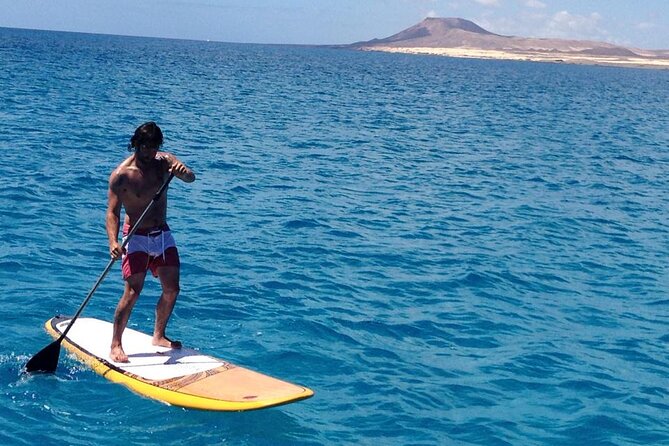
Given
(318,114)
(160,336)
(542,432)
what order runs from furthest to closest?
1. (318,114)
2. (160,336)
3. (542,432)

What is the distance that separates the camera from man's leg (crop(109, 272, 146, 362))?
9.81m

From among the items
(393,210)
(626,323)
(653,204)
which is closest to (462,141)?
(653,204)

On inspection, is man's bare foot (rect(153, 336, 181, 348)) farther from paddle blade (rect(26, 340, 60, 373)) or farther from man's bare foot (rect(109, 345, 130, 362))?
paddle blade (rect(26, 340, 60, 373))

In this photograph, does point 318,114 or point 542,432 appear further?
point 318,114

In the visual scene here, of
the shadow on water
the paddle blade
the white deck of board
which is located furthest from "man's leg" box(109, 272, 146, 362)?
the paddle blade

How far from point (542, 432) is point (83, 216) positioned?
11947mm

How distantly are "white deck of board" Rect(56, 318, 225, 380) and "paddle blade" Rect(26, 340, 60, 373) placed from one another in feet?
1.65

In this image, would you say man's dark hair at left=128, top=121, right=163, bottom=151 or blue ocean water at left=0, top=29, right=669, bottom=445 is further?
blue ocean water at left=0, top=29, right=669, bottom=445

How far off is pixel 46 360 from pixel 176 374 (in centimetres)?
160

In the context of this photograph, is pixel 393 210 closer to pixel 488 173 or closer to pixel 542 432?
pixel 488 173

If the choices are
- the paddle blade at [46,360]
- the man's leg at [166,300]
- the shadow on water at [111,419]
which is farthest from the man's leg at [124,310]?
the paddle blade at [46,360]

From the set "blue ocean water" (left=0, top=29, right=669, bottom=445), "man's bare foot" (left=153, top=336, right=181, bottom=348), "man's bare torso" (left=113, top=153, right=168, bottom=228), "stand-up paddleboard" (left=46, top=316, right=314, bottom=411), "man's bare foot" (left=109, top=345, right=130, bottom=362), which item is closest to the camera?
"stand-up paddleboard" (left=46, top=316, right=314, bottom=411)

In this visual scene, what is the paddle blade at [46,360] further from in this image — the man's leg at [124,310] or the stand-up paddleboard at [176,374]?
the man's leg at [124,310]

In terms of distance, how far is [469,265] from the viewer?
52.3 feet
